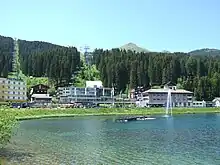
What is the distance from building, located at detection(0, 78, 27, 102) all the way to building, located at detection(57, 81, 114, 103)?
17.0 metres

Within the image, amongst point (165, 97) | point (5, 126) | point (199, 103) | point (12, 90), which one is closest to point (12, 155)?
point (5, 126)

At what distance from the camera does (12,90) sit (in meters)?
128

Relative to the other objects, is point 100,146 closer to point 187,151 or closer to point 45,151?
point 45,151

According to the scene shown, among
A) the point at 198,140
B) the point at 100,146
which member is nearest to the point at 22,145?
the point at 100,146

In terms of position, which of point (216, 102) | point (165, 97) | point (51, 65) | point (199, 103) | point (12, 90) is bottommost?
point (199, 103)

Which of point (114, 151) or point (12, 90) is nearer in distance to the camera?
point (114, 151)

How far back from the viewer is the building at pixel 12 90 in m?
125

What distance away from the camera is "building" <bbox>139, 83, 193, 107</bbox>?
13925cm

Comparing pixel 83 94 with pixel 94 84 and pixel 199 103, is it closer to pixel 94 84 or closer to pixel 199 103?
pixel 94 84

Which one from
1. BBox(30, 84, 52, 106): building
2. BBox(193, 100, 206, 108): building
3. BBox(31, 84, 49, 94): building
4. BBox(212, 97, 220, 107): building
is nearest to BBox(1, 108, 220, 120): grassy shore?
BBox(212, 97, 220, 107): building

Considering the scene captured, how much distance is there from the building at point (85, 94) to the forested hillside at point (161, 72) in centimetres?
653

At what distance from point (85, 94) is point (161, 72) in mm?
31557

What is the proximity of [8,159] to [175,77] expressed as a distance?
428ft

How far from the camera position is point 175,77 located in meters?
155
